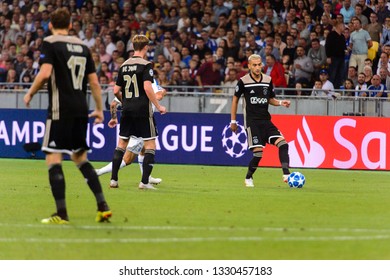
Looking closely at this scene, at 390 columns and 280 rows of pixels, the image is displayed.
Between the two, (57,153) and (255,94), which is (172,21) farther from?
(57,153)

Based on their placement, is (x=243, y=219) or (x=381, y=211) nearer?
(x=243, y=219)

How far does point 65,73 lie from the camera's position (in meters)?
11.6

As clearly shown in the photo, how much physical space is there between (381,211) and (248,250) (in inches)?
174

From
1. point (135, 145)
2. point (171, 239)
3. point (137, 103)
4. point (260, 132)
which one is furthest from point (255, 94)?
point (171, 239)

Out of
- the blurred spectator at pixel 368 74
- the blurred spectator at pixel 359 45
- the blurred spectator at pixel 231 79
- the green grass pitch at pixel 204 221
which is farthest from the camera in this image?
the blurred spectator at pixel 231 79

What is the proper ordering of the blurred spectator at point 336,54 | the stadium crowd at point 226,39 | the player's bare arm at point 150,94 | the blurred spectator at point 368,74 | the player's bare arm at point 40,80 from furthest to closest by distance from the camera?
the blurred spectator at point 336,54
the stadium crowd at point 226,39
the blurred spectator at point 368,74
the player's bare arm at point 150,94
the player's bare arm at point 40,80

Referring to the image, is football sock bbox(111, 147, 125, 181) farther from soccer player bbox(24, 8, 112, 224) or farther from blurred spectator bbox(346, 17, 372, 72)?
blurred spectator bbox(346, 17, 372, 72)

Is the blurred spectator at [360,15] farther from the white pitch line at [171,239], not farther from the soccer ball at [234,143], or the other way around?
the white pitch line at [171,239]

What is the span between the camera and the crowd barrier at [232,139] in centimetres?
2328

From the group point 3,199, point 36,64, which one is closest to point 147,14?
point 36,64

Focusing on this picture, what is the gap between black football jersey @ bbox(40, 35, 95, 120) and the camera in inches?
456

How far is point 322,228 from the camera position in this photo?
37.3 feet

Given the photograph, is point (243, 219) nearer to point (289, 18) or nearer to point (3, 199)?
point (3, 199)

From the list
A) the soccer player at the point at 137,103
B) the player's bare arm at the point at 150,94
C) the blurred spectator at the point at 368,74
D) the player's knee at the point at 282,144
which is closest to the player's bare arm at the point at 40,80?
the player's bare arm at the point at 150,94
